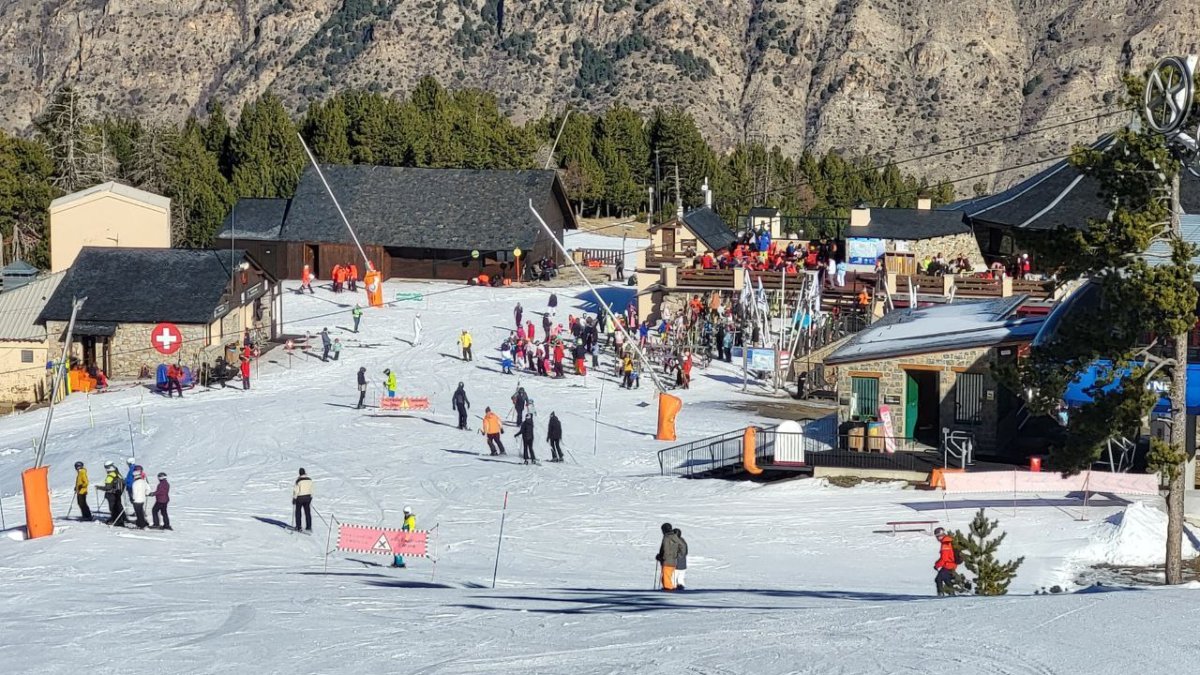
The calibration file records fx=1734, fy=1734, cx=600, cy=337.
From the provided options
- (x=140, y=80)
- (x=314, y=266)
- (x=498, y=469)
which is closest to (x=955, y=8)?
(x=140, y=80)

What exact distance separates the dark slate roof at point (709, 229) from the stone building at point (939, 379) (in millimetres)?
27538

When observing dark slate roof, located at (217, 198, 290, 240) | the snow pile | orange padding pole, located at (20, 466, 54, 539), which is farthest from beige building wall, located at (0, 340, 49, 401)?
the snow pile

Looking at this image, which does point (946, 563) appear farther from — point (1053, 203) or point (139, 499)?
point (1053, 203)

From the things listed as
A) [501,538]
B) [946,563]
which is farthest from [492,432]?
[946,563]

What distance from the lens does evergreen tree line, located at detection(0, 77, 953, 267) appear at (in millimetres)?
81000

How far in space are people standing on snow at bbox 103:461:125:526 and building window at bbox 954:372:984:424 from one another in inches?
650

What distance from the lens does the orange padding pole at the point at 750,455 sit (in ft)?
111

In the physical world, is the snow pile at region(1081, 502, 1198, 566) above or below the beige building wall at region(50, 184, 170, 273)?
below

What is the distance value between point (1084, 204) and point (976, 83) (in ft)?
419

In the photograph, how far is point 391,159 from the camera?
94375mm

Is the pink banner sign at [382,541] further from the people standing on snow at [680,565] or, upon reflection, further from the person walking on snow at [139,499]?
the people standing on snow at [680,565]

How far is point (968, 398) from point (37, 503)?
18085 mm

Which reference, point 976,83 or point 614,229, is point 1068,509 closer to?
point 614,229

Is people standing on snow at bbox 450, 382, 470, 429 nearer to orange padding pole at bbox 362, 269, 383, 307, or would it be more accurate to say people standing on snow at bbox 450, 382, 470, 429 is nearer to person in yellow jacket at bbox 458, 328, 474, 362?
person in yellow jacket at bbox 458, 328, 474, 362
